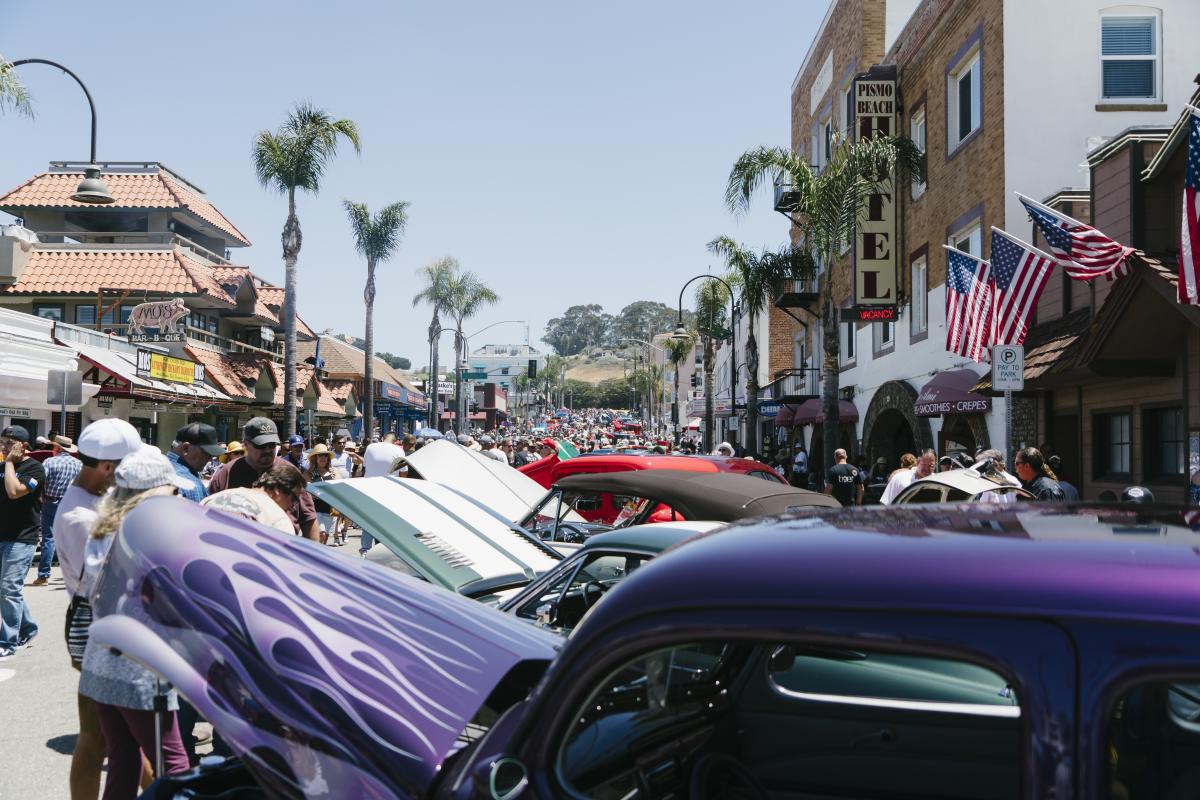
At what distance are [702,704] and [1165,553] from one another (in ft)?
4.27

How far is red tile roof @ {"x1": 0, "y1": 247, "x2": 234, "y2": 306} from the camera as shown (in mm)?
32031

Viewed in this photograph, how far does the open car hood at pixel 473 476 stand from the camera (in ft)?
33.9

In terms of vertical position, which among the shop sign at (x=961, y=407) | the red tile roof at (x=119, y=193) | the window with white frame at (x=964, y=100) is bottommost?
the shop sign at (x=961, y=407)

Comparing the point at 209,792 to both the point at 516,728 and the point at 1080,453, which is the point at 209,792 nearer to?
the point at 516,728

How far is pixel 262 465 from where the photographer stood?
731 cm

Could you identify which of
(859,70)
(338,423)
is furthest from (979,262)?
(338,423)

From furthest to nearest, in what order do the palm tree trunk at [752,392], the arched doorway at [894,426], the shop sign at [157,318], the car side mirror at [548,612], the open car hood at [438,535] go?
the palm tree trunk at [752,392] < the shop sign at [157,318] < the arched doorway at [894,426] < the open car hood at [438,535] < the car side mirror at [548,612]

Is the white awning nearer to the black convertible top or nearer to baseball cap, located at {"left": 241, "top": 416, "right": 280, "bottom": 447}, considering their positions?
baseball cap, located at {"left": 241, "top": 416, "right": 280, "bottom": 447}

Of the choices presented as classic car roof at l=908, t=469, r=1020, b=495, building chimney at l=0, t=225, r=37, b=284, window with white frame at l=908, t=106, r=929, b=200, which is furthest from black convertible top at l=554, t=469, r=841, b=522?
building chimney at l=0, t=225, r=37, b=284

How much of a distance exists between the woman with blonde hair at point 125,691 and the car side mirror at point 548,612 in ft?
7.02

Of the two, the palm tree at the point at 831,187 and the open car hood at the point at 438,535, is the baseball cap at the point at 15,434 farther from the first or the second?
the palm tree at the point at 831,187

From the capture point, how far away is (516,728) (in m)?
2.03

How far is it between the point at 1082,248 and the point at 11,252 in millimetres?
24141

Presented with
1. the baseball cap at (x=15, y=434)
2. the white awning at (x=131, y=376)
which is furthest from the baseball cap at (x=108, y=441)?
the white awning at (x=131, y=376)
